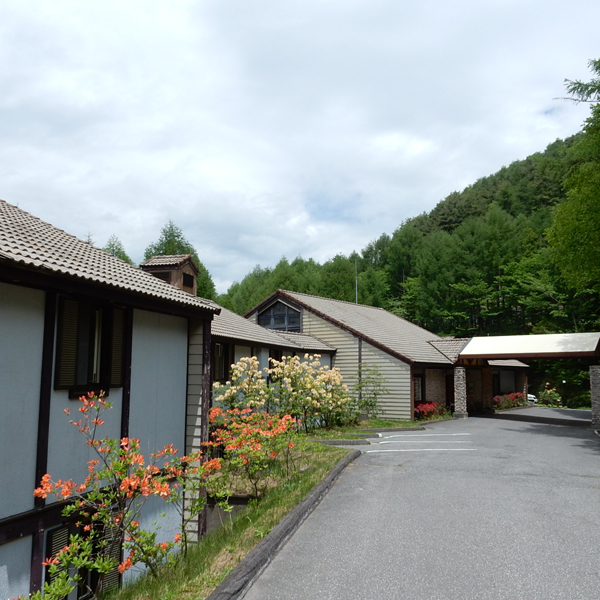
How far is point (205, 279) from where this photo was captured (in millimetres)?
54062

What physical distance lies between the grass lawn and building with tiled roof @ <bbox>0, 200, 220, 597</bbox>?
1.65 meters

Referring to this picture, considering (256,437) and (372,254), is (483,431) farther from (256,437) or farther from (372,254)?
(372,254)

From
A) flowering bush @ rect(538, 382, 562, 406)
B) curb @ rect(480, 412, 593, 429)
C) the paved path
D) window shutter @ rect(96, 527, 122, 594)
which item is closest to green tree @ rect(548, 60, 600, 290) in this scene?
curb @ rect(480, 412, 593, 429)

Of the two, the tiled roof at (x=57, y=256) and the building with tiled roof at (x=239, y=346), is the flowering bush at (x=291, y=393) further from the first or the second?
the tiled roof at (x=57, y=256)

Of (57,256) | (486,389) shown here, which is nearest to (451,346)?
(486,389)

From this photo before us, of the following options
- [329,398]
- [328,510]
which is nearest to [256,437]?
[328,510]

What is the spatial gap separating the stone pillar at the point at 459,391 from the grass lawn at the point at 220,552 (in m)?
17.1

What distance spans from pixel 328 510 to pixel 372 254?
241 ft

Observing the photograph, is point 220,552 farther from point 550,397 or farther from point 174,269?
point 550,397

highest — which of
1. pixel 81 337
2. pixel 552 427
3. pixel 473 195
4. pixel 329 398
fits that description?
pixel 473 195

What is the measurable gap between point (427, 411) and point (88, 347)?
19.7 metres

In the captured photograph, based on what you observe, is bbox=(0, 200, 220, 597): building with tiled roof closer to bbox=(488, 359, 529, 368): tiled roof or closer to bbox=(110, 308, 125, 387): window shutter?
bbox=(110, 308, 125, 387): window shutter

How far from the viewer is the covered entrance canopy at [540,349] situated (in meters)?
21.4

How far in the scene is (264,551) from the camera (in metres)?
6.25
